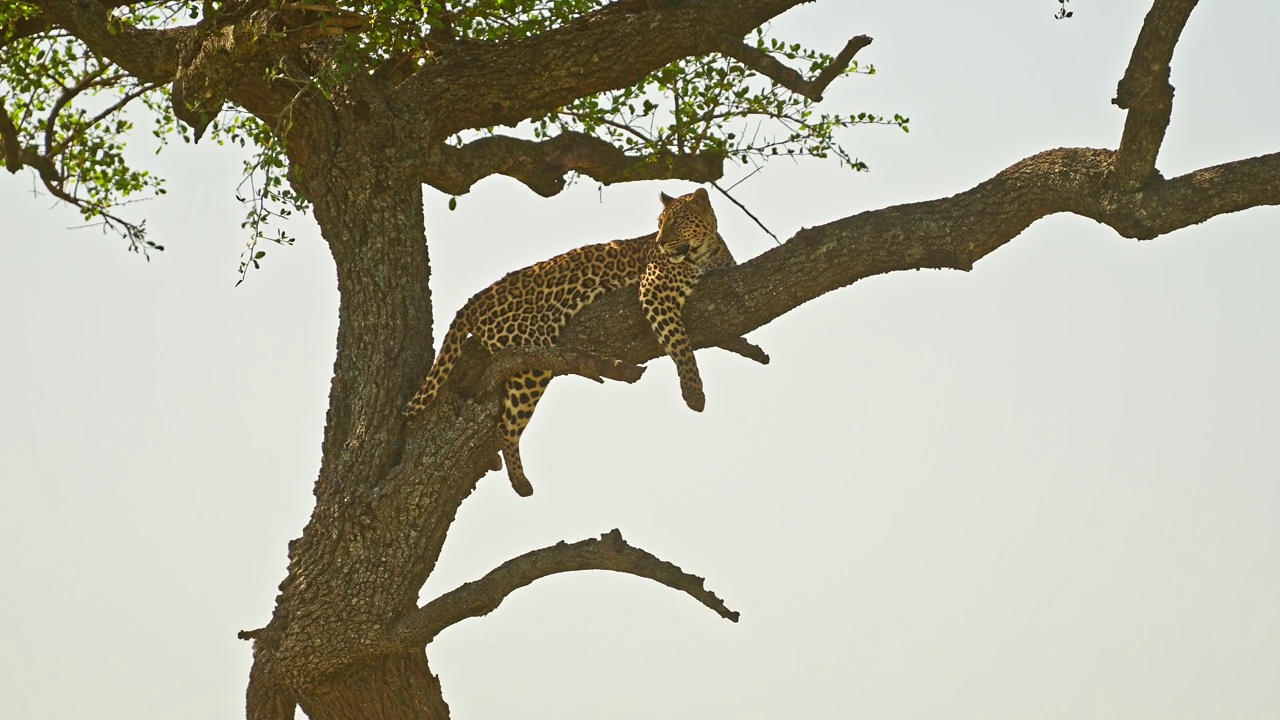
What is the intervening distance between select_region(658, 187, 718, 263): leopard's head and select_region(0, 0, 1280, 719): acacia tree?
0.27 meters

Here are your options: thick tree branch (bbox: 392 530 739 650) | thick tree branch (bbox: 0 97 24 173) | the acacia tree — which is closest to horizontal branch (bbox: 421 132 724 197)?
the acacia tree

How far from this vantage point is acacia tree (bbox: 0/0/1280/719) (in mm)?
8219

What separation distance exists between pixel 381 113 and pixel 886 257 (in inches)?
111

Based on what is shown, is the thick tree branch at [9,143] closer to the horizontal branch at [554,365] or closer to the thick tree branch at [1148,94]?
the horizontal branch at [554,365]

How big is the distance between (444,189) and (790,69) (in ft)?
7.02

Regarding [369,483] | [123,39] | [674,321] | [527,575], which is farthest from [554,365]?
[123,39]

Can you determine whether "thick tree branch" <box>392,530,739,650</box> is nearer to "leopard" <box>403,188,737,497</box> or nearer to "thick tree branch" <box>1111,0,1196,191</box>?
"leopard" <box>403,188,737,497</box>

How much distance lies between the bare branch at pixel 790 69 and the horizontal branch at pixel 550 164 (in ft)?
3.59

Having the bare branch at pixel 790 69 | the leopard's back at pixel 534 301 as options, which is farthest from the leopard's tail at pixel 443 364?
the bare branch at pixel 790 69

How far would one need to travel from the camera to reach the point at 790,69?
27.6ft

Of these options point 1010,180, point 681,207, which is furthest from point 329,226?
point 1010,180

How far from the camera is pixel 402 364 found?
885 cm

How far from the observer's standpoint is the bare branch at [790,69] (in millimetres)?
7988

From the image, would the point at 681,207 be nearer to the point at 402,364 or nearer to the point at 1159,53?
the point at 402,364
